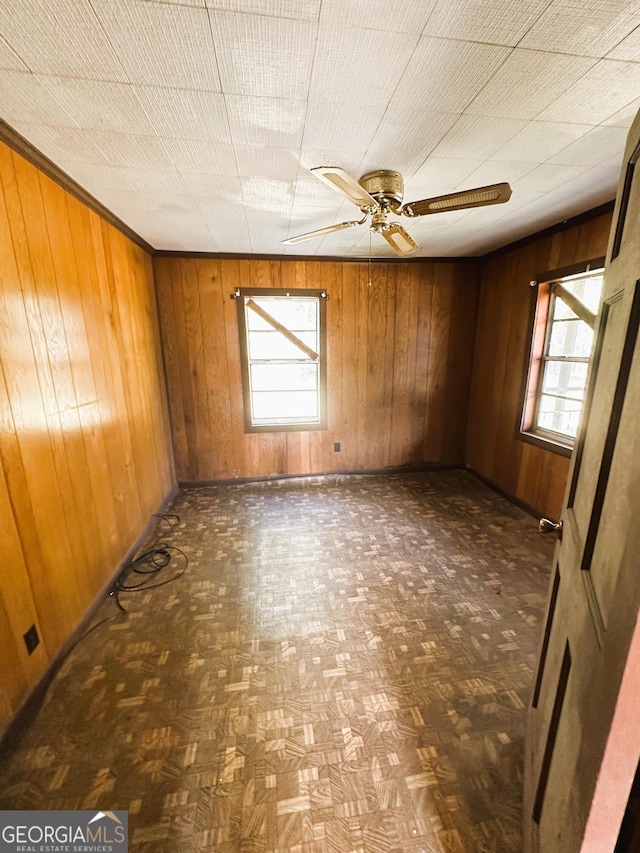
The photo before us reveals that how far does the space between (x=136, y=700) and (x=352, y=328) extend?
3.35 metres

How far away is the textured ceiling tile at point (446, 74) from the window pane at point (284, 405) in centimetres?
272

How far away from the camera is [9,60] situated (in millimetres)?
1073

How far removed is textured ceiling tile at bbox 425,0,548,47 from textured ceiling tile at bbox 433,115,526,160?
1.22ft

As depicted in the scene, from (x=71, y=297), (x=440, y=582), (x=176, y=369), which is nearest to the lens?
(x=71, y=297)

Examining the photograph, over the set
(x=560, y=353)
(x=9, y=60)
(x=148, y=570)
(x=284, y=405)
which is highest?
(x=9, y=60)

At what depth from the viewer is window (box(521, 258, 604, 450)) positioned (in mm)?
2574

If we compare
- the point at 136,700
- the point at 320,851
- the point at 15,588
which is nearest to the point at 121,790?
the point at 136,700

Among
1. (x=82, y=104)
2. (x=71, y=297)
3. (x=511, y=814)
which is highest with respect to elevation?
(x=82, y=104)

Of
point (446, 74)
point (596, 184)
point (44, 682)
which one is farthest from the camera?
point (596, 184)

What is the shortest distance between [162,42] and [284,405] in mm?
2960

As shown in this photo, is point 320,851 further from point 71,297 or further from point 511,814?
point 71,297

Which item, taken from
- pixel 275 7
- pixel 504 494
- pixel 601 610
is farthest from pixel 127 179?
pixel 504 494

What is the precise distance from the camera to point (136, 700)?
1465 millimetres

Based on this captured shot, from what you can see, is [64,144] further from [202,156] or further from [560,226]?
[560,226]
